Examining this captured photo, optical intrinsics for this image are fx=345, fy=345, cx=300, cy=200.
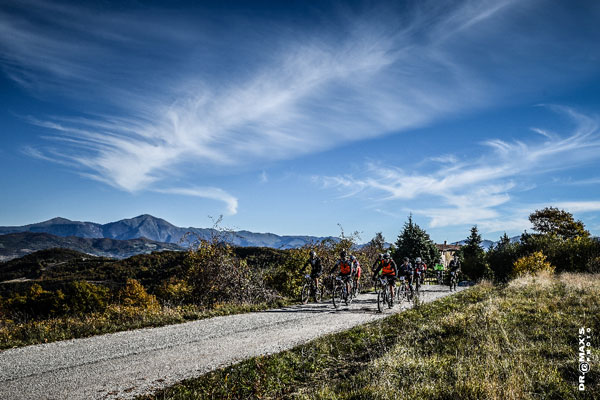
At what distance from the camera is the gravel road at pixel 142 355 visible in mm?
5648

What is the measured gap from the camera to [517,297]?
13.2 meters

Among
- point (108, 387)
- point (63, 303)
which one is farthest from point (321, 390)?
point (63, 303)

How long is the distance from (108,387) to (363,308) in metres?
10.4

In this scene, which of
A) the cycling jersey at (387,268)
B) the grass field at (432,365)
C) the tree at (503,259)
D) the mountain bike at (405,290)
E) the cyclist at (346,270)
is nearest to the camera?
the grass field at (432,365)

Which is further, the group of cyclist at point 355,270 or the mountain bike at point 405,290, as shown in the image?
the mountain bike at point 405,290

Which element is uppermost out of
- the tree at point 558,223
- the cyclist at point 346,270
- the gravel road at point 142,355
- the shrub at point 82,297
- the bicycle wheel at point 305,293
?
the tree at point 558,223

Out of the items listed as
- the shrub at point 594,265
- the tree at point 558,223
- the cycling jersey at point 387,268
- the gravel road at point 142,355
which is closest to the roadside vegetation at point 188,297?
the gravel road at point 142,355

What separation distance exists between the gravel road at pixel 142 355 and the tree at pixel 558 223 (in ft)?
193

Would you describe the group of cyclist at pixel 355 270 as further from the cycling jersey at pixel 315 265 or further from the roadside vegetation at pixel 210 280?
the roadside vegetation at pixel 210 280

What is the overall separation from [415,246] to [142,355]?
39.8m

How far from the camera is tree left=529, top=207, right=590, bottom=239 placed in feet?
179

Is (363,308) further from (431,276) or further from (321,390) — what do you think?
(431,276)

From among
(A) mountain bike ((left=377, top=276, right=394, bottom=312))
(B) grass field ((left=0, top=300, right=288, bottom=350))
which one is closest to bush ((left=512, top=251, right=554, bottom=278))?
(A) mountain bike ((left=377, top=276, right=394, bottom=312))

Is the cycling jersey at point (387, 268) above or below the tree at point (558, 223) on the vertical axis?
below
